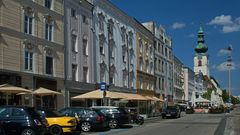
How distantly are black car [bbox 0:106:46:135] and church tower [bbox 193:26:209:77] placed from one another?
14199cm

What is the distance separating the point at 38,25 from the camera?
35.7 metres

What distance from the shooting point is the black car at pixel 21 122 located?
1978 centimetres

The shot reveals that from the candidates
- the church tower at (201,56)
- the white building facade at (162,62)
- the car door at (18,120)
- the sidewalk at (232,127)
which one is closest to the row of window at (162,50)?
the white building facade at (162,62)

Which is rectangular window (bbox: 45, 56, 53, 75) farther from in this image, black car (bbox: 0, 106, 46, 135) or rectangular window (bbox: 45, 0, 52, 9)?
black car (bbox: 0, 106, 46, 135)

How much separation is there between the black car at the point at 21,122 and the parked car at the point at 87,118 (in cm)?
733

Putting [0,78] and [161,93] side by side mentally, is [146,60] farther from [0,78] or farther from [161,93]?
[0,78]

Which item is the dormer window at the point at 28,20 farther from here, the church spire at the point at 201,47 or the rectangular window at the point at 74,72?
the church spire at the point at 201,47

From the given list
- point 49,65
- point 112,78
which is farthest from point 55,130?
point 112,78

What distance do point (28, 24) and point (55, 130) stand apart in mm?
13542

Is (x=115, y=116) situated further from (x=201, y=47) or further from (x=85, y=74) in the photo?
(x=201, y=47)

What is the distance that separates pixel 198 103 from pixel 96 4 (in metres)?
45.3

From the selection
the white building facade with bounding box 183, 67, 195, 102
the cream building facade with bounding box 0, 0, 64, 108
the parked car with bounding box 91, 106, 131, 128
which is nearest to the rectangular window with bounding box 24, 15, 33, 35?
the cream building facade with bounding box 0, 0, 64, 108

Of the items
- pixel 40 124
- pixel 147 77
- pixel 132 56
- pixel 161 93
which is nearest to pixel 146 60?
pixel 147 77

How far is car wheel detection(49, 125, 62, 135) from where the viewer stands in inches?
908
